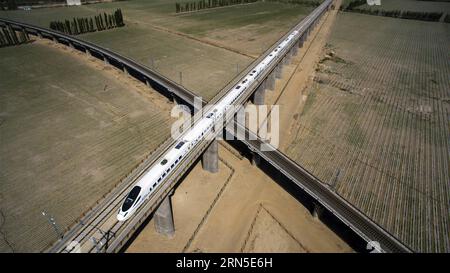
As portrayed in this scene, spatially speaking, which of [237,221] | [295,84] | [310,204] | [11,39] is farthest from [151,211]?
[11,39]

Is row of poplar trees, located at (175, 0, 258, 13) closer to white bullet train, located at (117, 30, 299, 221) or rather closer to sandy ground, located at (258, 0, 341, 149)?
sandy ground, located at (258, 0, 341, 149)

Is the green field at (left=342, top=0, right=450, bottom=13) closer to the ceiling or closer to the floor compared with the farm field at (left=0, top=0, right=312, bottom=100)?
closer to the ceiling

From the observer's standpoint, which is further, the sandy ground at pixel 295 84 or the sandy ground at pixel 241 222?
the sandy ground at pixel 295 84

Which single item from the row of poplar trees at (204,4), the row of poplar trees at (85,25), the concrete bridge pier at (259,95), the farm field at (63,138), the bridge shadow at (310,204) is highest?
the row of poplar trees at (204,4)

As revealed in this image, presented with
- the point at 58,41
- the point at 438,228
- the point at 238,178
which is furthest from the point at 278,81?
the point at 58,41

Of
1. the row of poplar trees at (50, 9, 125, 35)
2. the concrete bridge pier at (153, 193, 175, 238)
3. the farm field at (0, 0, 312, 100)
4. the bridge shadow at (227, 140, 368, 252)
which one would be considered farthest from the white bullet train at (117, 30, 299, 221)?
the row of poplar trees at (50, 9, 125, 35)

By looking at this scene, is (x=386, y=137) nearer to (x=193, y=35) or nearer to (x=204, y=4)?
(x=193, y=35)

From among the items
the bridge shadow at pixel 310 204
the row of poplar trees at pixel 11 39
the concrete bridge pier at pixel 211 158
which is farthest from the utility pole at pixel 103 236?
the row of poplar trees at pixel 11 39

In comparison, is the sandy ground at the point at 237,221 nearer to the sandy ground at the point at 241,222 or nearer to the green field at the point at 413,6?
the sandy ground at the point at 241,222

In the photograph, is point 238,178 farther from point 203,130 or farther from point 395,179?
point 395,179
